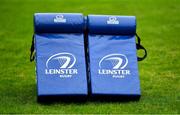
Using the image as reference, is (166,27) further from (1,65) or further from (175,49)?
(1,65)

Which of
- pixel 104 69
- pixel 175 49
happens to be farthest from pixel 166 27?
pixel 104 69

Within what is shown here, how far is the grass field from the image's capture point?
1048cm

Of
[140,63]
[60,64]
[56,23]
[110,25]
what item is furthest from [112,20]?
[140,63]

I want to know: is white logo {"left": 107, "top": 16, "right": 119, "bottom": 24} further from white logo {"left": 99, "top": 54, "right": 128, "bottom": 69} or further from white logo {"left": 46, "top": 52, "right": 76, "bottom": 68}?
white logo {"left": 46, "top": 52, "right": 76, "bottom": 68}

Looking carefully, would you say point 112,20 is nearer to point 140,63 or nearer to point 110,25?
point 110,25

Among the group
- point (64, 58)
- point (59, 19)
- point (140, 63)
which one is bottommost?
point (140, 63)

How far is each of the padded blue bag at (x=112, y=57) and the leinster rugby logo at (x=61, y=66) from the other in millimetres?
313

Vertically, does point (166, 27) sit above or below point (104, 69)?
below

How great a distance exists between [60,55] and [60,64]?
19 centimetres

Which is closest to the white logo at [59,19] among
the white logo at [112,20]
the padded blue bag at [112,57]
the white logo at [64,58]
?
the padded blue bag at [112,57]

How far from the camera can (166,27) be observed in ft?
65.4

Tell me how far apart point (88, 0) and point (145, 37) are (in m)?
7.32

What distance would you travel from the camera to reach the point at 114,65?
35.8 ft

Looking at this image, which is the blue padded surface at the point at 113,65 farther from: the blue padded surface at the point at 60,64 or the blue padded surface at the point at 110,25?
the blue padded surface at the point at 60,64
